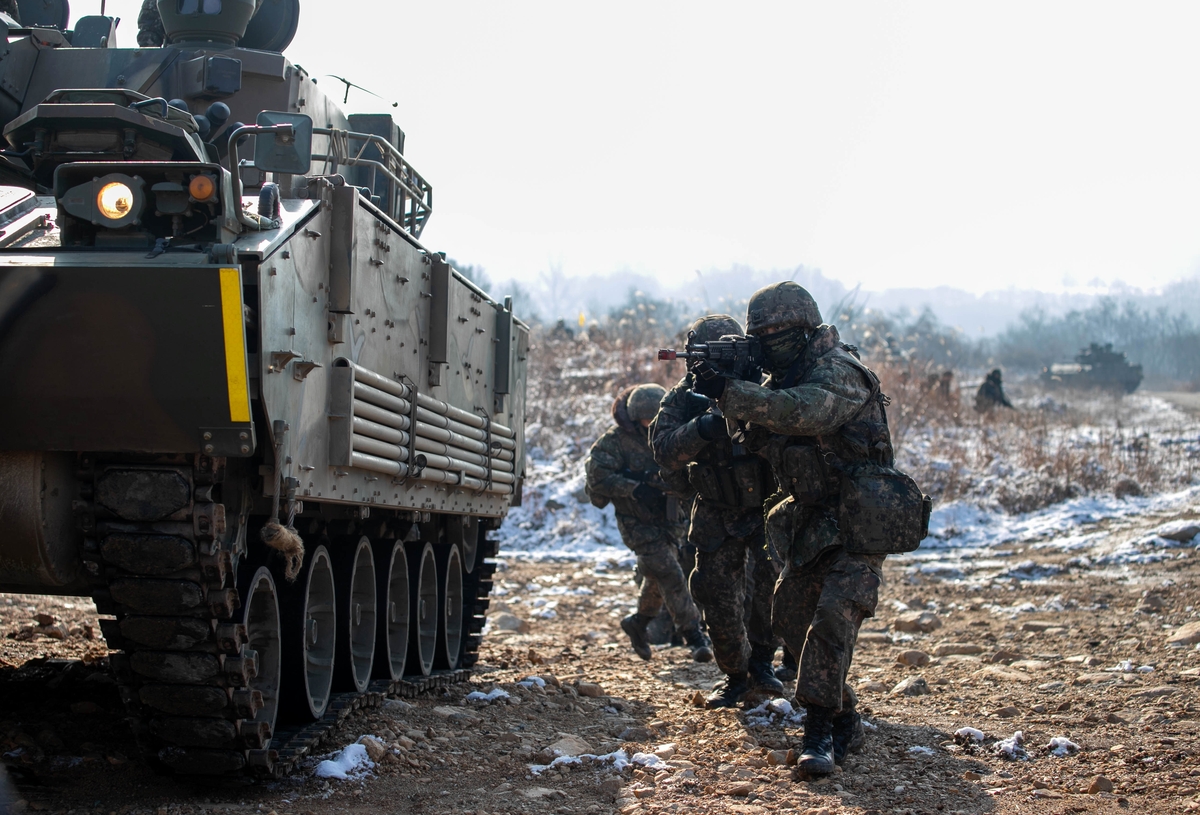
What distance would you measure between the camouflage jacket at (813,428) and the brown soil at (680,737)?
0.96 m

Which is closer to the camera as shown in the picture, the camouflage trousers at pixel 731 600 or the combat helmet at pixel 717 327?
the camouflage trousers at pixel 731 600

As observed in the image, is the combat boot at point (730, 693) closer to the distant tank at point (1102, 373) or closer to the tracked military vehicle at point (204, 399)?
the tracked military vehicle at point (204, 399)

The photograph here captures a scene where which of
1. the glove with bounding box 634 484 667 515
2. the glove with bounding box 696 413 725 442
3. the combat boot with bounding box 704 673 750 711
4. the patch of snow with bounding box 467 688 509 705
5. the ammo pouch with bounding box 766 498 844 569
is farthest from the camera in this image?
the glove with bounding box 634 484 667 515

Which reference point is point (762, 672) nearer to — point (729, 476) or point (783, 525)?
point (729, 476)

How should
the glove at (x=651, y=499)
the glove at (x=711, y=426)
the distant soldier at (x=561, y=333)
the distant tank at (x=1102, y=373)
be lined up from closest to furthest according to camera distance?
the glove at (x=711, y=426)
the glove at (x=651, y=499)
the distant soldier at (x=561, y=333)
the distant tank at (x=1102, y=373)

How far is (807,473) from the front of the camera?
5.50m

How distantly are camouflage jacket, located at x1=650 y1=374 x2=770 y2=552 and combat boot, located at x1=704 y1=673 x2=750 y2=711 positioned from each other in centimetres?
69

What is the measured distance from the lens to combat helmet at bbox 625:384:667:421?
8.65m

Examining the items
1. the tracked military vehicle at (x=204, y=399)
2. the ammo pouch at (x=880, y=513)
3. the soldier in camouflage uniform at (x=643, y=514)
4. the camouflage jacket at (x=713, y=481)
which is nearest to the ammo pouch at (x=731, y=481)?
the camouflage jacket at (x=713, y=481)

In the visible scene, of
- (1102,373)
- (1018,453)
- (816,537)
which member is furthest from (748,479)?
(1102,373)

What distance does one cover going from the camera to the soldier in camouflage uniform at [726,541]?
6.54 m

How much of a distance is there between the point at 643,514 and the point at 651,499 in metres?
0.11

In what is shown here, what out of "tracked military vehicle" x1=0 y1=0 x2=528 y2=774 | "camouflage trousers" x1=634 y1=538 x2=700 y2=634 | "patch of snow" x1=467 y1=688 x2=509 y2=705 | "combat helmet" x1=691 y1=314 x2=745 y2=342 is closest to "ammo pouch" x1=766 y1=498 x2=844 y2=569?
"combat helmet" x1=691 y1=314 x2=745 y2=342

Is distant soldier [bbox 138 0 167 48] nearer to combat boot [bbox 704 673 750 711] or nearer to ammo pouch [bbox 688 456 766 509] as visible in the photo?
ammo pouch [bbox 688 456 766 509]
